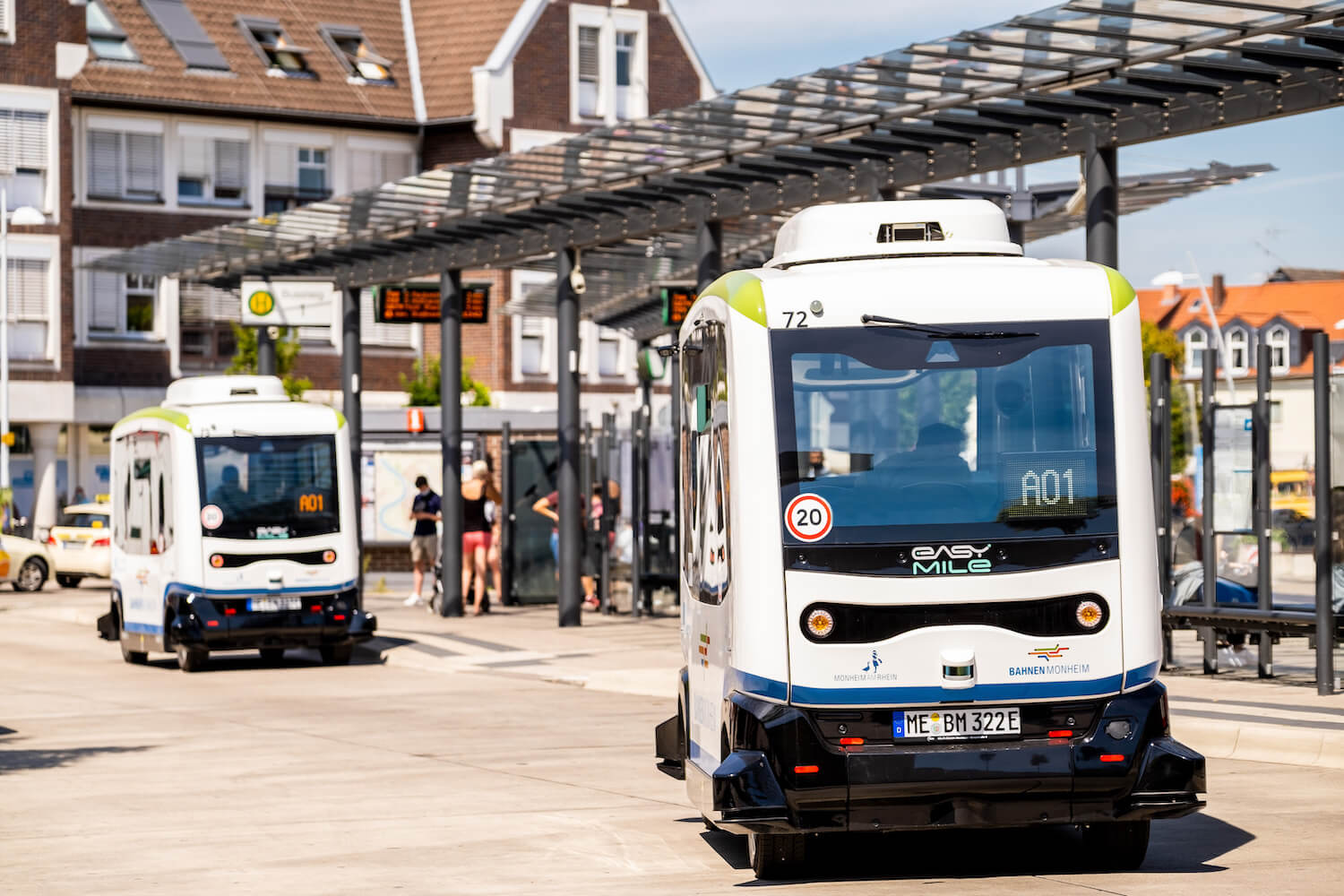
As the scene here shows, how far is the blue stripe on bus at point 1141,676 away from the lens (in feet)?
29.5

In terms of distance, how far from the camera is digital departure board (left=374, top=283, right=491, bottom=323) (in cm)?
2884

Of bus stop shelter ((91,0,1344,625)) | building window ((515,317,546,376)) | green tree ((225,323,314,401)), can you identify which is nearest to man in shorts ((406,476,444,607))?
bus stop shelter ((91,0,1344,625))

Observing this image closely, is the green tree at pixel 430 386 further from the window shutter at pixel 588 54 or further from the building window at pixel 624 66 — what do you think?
the window shutter at pixel 588 54

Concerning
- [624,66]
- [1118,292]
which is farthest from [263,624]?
[624,66]

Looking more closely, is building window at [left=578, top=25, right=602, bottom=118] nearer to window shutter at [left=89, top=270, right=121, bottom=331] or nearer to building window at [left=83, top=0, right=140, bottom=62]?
building window at [left=83, top=0, right=140, bottom=62]

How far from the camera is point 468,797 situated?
12148mm

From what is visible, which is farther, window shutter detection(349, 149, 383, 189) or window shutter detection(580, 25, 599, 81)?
window shutter detection(580, 25, 599, 81)

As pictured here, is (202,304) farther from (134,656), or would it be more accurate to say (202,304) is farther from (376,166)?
(134,656)

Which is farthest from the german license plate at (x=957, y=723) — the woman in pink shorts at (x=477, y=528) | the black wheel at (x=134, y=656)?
the woman in pink shorts at (x=477, y=528)

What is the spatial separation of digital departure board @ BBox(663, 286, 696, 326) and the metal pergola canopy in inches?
38.4

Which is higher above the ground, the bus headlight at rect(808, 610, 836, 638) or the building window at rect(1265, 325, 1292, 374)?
the building window at rect(1265, 325, 1292, 374)

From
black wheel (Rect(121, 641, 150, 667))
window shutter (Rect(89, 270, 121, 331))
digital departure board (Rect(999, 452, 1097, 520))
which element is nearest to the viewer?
digital departure board (Rect(999, 452, 1097, 520))

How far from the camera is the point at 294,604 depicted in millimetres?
22500

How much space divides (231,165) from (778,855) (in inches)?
1967
